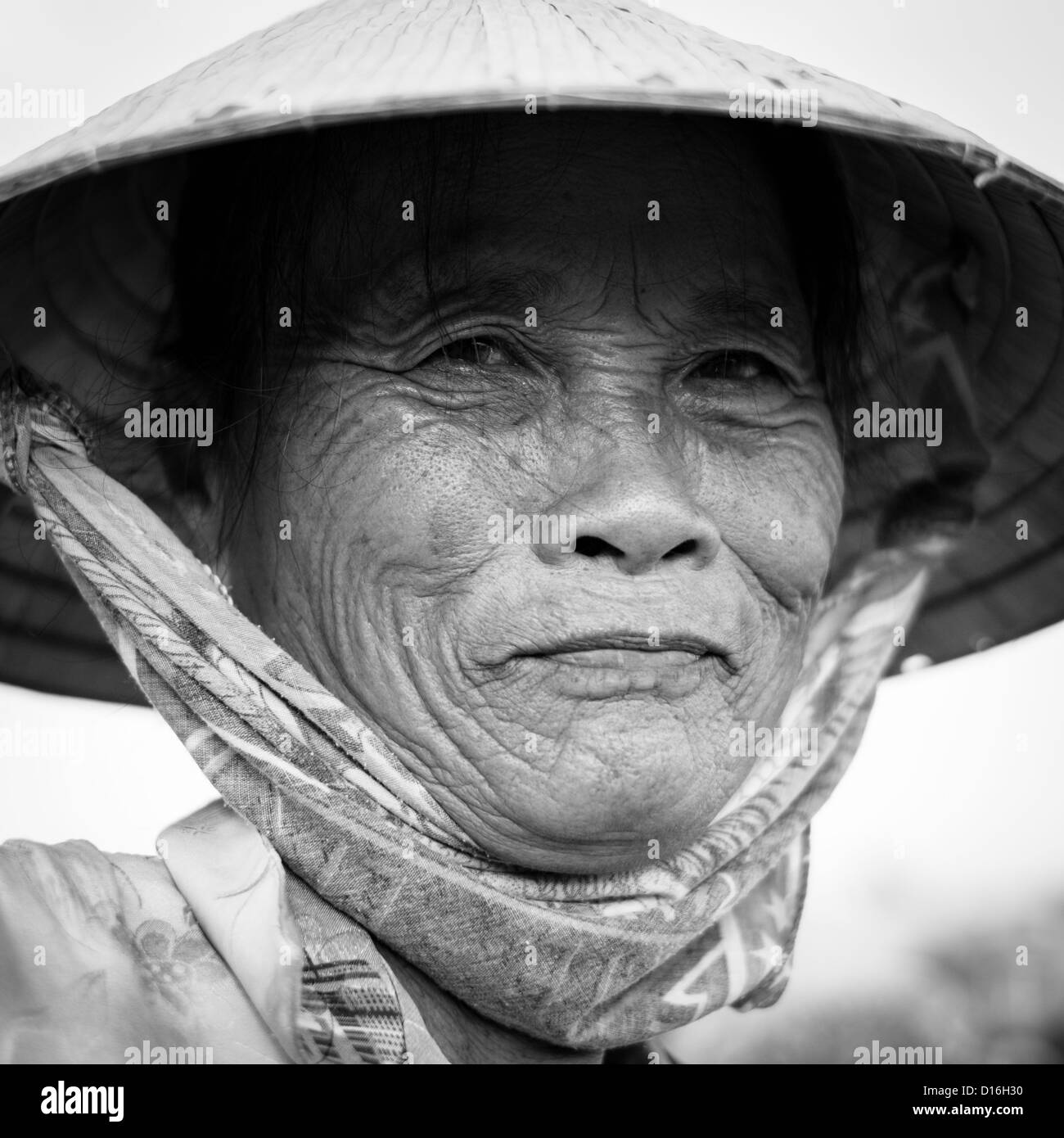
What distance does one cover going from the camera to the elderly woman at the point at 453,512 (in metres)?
1.26

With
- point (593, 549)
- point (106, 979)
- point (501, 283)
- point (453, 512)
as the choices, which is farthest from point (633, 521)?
point (106, 979)

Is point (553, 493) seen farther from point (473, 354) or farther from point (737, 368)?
point (737, 368)

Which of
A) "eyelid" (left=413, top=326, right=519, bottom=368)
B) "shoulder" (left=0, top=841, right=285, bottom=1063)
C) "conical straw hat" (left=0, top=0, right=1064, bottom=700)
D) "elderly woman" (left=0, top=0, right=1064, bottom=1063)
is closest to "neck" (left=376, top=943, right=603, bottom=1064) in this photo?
"elderly woman" (left=0, top=0, right=1064, bottom=1063)

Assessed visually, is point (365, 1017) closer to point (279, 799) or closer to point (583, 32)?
point (279, 799)

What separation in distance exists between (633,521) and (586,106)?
37cm

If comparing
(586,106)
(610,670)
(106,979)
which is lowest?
(106,979)

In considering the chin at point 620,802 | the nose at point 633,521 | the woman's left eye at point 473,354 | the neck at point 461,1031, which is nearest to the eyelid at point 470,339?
the woman's left eye at point 473,354

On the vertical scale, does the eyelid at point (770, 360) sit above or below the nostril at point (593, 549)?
above

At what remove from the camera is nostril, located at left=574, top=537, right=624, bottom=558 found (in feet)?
4.18

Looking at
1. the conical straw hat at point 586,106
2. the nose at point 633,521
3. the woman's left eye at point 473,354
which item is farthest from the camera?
the woman's left eye at point 473,354

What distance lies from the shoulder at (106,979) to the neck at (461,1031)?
165 mm

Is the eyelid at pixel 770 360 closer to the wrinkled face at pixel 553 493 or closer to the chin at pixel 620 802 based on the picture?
the wrinkled face at pixel 553 493

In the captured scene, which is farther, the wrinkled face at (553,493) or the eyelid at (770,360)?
the eyelid at (770,360)

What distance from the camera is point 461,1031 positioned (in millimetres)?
1428
